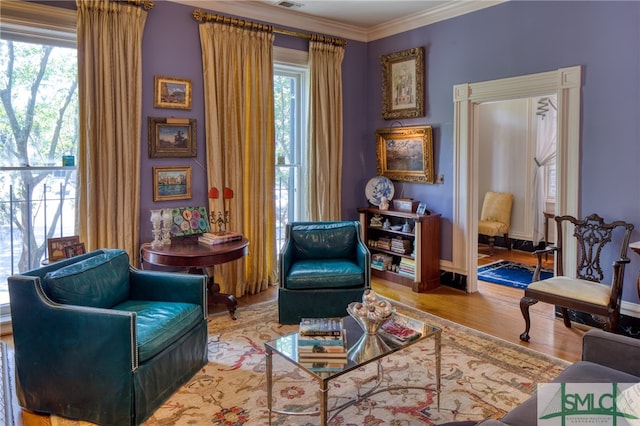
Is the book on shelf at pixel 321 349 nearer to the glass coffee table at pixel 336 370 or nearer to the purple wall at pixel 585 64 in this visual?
the glass coffee table at pixel 336 370

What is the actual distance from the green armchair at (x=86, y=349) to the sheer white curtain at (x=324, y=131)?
290 centimetres

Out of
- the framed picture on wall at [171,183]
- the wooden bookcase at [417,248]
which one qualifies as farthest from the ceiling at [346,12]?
the wooden bookcase at [417,248]

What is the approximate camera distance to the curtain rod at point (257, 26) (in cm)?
445

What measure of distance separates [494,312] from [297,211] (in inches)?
96.9

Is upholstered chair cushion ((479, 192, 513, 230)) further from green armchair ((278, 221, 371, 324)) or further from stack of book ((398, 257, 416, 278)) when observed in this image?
green armchair ((278, 221, 371, 324))

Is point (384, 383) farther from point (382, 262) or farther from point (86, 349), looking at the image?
point (382, 262)

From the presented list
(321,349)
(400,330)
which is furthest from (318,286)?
(321,349)

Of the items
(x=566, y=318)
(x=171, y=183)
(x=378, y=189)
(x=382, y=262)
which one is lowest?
(x=566, y=318)

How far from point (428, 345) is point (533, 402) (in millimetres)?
1734

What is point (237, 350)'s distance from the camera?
3.44m

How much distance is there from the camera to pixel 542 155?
6855mm

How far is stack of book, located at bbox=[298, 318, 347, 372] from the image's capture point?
2.25 meters

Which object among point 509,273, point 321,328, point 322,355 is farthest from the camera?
point 509,273

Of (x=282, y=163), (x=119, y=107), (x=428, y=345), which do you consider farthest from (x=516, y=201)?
(x=119, y=107)
